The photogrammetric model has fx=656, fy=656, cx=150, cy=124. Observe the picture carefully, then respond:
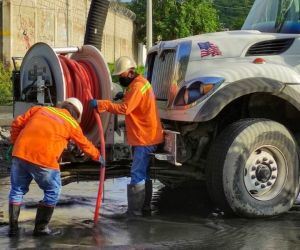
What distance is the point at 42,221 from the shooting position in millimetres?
6332

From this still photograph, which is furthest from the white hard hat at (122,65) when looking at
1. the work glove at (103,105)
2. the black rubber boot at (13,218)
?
the black rubber boot at (13,218)

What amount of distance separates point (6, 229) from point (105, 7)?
16.2 ft

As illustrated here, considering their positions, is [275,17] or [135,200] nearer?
[135,200]

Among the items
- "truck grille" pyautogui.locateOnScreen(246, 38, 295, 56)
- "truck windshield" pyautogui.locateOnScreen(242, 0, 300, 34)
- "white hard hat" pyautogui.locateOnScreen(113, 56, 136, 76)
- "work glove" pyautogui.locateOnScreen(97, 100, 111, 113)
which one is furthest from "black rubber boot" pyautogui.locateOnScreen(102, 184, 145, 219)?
"truck windshield" pyautogui.locateOnScreen(242, 0, 300, 34)

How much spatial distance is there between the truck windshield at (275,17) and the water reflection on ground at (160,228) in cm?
218

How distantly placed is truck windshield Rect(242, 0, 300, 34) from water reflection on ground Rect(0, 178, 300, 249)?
2181 millimetres

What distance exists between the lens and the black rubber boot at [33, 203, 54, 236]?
632 centimetres

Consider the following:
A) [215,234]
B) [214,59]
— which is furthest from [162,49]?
[215,234]

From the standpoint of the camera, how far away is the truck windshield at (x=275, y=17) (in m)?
7.85

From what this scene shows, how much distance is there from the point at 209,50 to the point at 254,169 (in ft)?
4.68

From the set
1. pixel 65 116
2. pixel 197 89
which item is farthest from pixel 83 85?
pixel 197 89

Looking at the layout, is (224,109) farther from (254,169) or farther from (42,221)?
(42,221)

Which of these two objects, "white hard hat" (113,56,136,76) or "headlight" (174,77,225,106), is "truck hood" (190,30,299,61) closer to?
"headlight" (174,77,225,106)

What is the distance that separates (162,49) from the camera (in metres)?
7.81
